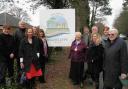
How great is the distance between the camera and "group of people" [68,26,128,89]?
359 inches

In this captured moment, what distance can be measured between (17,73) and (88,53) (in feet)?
7.90

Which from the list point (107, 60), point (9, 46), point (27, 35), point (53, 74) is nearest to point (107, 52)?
point (107, 60)

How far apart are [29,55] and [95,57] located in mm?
2066

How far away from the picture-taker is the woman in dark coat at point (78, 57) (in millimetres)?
13477

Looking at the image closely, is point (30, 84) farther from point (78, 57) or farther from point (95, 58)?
point (95, 58)

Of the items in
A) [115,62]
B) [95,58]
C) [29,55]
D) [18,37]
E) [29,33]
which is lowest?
[95,58]

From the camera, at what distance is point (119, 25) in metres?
97.6

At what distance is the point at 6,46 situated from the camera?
12.6 metres

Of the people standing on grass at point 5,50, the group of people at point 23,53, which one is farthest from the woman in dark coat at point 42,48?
the people standing on grass at point 5,50

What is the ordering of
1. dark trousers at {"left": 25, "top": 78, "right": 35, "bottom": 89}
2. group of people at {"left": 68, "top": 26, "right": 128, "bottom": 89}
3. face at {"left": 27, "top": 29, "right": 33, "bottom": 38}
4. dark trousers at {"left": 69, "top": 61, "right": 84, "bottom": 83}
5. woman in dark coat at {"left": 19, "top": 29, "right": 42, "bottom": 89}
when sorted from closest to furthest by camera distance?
group of people at {"left": 68, "top": 26, "right": 128, "bottom": 89} → face at {"left": 27, "top": 29, "right": 33, "bottom": 38} → woman in dark coat at {"left": 19, "top": 29, "right": 42, "bottom": 89} → dark trousers at {"left": 25, "top": 78, "right": 35, "bottom": 89} → dark trousers at {"left": 69, "top": 61, "right": 84, "bottom": 83}

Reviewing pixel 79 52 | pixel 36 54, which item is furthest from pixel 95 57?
pixel 36 54

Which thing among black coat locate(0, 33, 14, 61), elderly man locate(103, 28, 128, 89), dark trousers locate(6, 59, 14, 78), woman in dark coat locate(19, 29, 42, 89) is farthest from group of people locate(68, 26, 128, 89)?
black coat locate(0, 33, 14, 61)

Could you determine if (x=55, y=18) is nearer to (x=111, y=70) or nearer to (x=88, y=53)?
(x=88, y=53)

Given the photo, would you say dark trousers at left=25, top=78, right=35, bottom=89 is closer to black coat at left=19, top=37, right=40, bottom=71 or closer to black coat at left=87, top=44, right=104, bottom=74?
black coat at left=19, top=37, right=40, bottom=71
